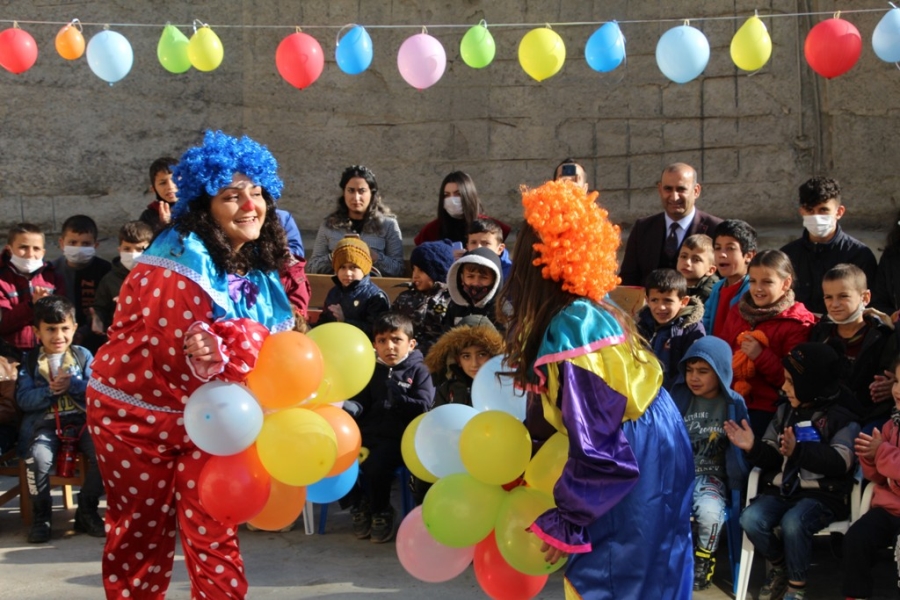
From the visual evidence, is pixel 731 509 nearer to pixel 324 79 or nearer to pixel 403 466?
pixel 403 466

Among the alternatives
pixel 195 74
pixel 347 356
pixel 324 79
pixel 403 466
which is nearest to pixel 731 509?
pixel 403 466

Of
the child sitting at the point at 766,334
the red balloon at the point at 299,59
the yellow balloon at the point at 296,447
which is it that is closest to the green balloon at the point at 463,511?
the yellow balloon at the point at 296,447

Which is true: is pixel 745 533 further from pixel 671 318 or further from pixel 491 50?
pixel 491 50

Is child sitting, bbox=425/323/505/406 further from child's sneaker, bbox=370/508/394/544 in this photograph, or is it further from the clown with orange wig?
the clown with orange wig

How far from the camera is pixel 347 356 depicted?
13.4ft

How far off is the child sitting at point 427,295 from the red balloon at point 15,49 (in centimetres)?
295

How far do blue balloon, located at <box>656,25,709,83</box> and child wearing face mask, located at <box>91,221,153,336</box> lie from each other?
3.18 m

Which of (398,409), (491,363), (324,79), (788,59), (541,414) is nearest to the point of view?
(541,414)

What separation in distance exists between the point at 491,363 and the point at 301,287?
63.7 inches

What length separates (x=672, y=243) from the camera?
21.5 feet

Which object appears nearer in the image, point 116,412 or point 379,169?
point 116,412

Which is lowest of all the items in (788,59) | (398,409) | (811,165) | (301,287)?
(398,409)

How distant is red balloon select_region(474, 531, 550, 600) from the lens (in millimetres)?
3566

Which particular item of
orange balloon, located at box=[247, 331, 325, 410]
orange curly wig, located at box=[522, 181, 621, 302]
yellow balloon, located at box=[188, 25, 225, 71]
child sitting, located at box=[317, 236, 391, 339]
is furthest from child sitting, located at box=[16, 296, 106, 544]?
orange curly wig, located at box=[522, 181, 621, 302]
